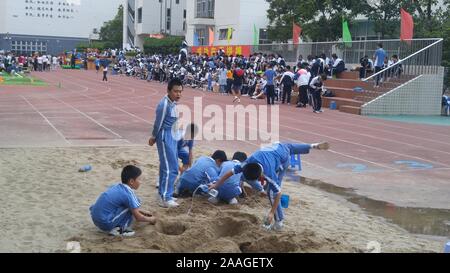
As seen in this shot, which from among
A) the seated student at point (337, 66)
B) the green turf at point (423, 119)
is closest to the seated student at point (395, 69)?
the green turf at point (423, 119)

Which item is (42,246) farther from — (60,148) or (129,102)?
(129,102)

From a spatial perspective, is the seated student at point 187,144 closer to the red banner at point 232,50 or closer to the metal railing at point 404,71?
the metal railing at point 404,71

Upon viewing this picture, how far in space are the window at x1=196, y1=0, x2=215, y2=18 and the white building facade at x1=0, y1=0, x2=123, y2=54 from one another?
33575 mm

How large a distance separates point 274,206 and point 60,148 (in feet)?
20.9

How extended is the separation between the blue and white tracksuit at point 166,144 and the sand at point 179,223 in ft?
0.96

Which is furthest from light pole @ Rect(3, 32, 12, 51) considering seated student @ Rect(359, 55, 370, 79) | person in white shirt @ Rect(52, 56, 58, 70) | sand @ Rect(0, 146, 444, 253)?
sand @ Rect(0, 146, 444, 253)

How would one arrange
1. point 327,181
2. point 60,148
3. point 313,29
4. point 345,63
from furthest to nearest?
1. point 313,29
2. point 345,63
3. point 60,148
4. point 327,181

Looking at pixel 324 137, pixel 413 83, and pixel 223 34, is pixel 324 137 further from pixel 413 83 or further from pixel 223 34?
pixel 223 34

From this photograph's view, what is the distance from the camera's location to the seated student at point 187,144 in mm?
7973

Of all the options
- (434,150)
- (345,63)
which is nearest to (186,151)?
(434,150)

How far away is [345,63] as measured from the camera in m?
27.0

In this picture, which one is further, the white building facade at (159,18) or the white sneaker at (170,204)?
the white building facade at (159,18)

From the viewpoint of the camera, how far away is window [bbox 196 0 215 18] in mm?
51688

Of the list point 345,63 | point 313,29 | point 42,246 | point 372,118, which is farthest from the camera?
point 313,29
